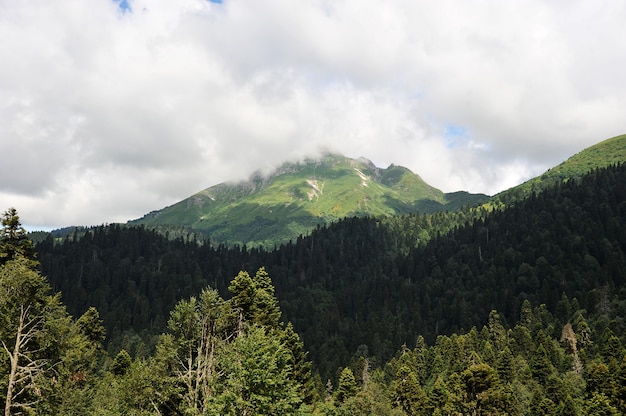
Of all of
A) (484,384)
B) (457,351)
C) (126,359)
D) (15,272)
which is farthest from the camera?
(457,351)

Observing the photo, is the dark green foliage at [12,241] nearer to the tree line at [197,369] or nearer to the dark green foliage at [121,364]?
the tree line at [197,369]

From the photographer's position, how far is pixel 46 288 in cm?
4519

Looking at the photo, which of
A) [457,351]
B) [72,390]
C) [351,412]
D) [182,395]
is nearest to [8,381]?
[182,395]

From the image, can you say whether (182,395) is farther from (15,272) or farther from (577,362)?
(577,362)

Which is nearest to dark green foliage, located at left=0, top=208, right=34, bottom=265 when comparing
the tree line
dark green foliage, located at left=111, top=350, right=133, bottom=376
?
the tree line

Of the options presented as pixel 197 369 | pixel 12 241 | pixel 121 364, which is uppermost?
pixel 12 241

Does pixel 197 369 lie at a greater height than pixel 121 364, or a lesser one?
greater

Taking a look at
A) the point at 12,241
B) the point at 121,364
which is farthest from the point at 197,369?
the point at 121,364

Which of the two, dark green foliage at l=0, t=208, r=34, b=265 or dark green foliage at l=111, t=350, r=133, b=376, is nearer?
dark green foliage at l=0, t=208, r=34, b=265

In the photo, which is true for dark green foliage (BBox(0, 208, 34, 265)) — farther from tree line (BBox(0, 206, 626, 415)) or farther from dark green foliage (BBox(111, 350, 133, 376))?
dark green foliage (BBox(111, 350, 133, 376))

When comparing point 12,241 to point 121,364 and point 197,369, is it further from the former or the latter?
point 121,364

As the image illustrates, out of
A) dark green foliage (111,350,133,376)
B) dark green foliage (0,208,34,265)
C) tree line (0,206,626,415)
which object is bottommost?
dark green foliage (111,350,133,376)

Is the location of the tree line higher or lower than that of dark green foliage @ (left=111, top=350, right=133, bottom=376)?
higher

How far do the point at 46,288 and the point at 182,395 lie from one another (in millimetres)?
17288
